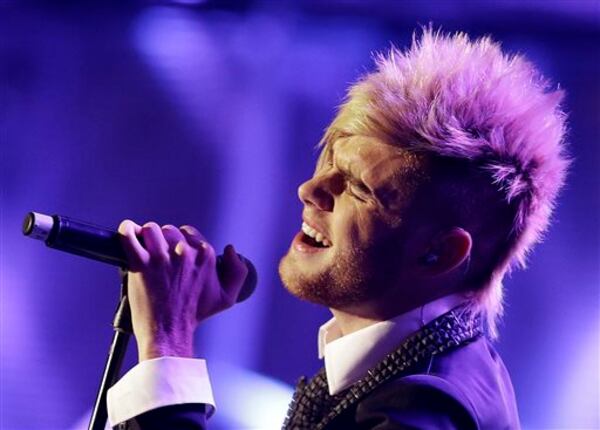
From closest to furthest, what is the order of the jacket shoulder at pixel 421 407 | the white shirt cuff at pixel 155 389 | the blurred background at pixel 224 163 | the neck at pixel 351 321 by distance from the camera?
the jacket shoulder at pixel 421 407, the white shirt cuff at pixel 155 389, the neck at pixel 351 321, the blurred background at pixel 224 163

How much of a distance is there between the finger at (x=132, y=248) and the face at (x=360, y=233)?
21 centimetres

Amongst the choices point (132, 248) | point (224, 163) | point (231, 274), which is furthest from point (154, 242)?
point (224, 163)

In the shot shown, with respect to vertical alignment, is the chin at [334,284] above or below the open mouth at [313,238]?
below

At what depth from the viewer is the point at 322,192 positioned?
1.28 m

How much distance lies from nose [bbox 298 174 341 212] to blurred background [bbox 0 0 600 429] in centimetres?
131

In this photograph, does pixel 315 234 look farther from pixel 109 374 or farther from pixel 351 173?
pixel 109 374

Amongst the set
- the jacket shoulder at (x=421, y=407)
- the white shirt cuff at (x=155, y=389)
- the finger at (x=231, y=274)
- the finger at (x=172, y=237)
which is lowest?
the white shirt cuff at (x=155, y=389)

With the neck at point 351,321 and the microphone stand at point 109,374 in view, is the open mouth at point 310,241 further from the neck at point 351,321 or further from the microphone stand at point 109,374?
the microphone stand at point 109,374

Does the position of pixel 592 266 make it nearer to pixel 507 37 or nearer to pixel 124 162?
pixel 507 37

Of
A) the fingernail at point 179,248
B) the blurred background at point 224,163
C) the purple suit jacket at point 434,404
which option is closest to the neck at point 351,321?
the purple suit jacket at point 434,404

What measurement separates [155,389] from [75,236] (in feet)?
0.72

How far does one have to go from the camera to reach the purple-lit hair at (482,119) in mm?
1209

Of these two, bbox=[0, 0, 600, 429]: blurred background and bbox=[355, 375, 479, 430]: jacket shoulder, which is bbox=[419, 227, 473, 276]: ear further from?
bbox=[0, 0, 600, 429]: blurred background

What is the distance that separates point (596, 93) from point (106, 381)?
1941 millimetres
